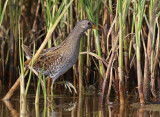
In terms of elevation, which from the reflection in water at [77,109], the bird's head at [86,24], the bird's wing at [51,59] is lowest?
the reflection in water at [77,109]

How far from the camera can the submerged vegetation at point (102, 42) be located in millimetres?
4738

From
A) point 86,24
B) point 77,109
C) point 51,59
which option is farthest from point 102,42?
point 77,109

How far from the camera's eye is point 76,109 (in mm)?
4578

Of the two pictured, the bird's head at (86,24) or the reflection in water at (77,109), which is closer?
the reflection in water at (77,109)

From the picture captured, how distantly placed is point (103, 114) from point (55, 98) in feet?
4.46

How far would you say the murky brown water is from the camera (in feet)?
13.8

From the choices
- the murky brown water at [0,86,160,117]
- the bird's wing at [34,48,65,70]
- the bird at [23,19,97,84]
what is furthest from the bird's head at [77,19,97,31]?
the murky brown water at [0,86,160,117]

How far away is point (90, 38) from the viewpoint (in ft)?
20.6

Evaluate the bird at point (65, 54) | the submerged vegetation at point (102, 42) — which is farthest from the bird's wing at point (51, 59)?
the submerged vegetation at point (102, 42)

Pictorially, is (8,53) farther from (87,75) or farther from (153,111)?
(153,111)

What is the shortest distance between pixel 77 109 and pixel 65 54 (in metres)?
1.14

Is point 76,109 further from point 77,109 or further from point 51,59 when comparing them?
point 51,59

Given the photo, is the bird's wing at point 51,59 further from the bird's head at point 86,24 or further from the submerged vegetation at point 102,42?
the bird's head at point 86,24

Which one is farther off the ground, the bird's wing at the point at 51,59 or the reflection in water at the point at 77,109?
the bird's wing at the point at 51,59
